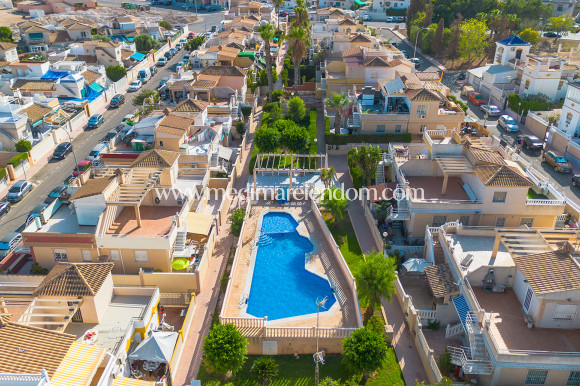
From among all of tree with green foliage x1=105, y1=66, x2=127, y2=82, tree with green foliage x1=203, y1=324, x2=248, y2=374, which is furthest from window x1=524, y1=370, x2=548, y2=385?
tree with green foliage x1=105, y1=66, x2=127, y2=82

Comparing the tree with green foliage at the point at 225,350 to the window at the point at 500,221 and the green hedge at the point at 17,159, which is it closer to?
the window at the point at 500,221

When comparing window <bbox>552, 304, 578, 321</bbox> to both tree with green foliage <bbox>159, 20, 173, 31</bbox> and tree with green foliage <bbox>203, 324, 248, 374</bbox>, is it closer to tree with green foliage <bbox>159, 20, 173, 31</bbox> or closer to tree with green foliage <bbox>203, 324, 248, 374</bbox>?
tree with green foliage <bbox>203, 324, 248, 374</bbox>

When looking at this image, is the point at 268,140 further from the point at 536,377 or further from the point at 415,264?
the point at 536,377

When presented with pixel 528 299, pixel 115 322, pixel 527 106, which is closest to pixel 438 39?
pixel 527 106

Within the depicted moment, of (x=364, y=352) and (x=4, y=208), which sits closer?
(x=364, y=352)

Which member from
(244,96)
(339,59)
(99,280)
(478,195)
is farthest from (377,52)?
(99,280)
